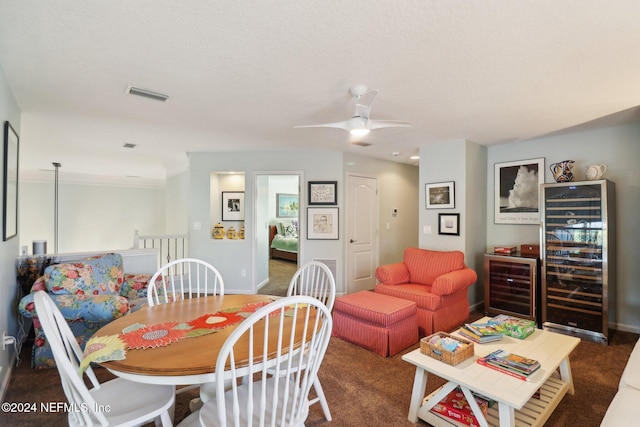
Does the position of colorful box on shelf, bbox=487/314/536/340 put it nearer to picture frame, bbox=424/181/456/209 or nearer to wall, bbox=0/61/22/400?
picture frame, bbox=424/181/456/209

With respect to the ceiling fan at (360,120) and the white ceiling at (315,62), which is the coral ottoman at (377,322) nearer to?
the ceiling fan at (360,120)

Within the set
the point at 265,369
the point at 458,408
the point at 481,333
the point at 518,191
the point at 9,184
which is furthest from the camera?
the point at 518,191

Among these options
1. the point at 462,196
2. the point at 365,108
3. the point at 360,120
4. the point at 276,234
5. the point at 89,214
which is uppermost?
the point at 365,108

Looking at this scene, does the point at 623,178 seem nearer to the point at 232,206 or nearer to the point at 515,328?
the point at 515,328

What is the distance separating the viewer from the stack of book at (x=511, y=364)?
1.76m

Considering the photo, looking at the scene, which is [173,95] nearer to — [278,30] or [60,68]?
[60,68]

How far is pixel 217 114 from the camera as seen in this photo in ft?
10.3

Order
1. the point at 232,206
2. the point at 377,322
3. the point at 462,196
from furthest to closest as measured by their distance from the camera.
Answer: the point at 232,206 < the point at 462,196 < the point at 377,322

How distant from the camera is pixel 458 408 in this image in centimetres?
192

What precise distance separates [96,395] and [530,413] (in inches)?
95.3

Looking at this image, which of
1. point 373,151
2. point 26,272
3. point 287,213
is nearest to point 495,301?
point 373,151

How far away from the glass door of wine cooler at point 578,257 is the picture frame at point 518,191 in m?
0.59

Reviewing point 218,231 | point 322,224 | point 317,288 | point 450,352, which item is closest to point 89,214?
point 218,231

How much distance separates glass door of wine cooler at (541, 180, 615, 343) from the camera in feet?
10.4
